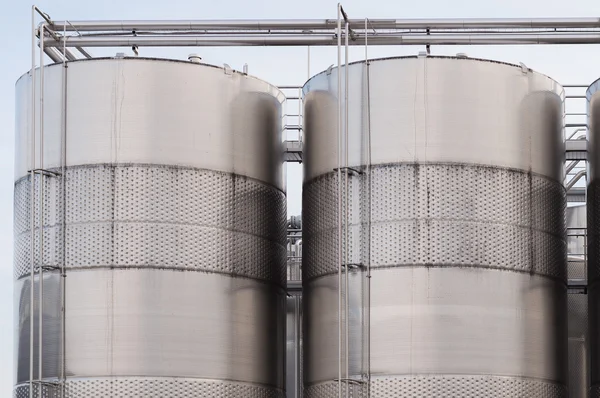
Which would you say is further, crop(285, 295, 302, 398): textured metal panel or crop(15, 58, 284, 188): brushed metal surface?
crop(285, 295, 302, 398): textured metal panel

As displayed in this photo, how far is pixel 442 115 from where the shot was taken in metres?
21.4

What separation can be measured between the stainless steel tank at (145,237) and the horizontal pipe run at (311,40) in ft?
5.79

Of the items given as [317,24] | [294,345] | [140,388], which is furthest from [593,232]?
[140,388]

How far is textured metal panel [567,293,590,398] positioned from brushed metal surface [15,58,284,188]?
8.71 meters

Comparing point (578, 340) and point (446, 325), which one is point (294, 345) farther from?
point (446, 325)

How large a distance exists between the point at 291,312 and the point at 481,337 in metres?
8.18

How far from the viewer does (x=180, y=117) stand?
22.0 meters

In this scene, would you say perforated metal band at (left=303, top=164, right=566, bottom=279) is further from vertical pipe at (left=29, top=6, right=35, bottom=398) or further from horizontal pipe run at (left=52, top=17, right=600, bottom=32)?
vertical pipe at (left=29, top=6, right=35, bottom=398)

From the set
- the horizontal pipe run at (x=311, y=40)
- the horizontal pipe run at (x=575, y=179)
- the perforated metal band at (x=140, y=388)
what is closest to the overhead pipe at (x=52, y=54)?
the horizontal pipe run at (x=311, y=40)

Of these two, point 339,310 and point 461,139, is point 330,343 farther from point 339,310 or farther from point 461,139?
point 461,139

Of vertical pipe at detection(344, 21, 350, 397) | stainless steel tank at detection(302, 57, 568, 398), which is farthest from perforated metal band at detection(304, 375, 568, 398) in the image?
vertical pipe at detection(344, 21, 350, 397)

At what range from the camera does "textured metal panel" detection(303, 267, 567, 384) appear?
20562 millimetres

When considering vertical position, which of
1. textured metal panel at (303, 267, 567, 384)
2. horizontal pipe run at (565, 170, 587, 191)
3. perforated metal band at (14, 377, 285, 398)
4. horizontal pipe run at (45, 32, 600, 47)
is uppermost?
horizontal pipe run at (45, 32, 600, 47)

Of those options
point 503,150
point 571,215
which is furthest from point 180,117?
Result: point 571,215
